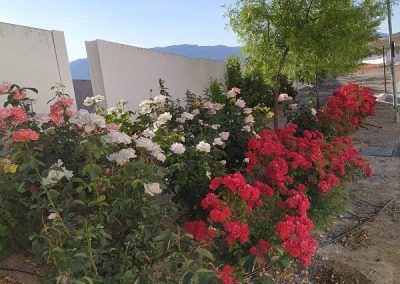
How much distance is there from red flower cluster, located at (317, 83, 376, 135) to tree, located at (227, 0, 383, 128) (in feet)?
3.36

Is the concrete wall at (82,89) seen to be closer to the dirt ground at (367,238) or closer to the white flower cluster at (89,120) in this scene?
the white flower cluster at (89,120)

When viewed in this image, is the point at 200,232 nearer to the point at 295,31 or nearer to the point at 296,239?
the point at 296,239

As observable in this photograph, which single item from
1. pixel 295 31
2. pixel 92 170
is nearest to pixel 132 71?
pixel 295 31

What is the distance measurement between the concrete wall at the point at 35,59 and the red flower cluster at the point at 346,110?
4735 mm

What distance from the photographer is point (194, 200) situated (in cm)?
371

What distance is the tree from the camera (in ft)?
24.6

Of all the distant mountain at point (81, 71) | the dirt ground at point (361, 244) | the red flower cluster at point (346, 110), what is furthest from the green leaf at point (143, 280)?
the distant mountain at point (81, 71)

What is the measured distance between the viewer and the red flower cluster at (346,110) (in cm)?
740

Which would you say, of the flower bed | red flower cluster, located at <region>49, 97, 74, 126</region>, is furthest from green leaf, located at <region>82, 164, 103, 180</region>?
red flower cluster, located at <region>49, 97, 74, 126</region>

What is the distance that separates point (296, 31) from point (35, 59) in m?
4.98

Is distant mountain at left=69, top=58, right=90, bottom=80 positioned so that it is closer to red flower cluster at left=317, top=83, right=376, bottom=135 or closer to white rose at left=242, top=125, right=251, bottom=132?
red flower cluster at left=317, top=83, right=376, bottom=135

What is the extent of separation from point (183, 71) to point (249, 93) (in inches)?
107

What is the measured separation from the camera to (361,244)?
12.7 feet

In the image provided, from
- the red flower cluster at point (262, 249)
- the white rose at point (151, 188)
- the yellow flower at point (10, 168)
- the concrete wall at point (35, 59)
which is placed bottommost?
the red flower cluster at point (262, 249)
